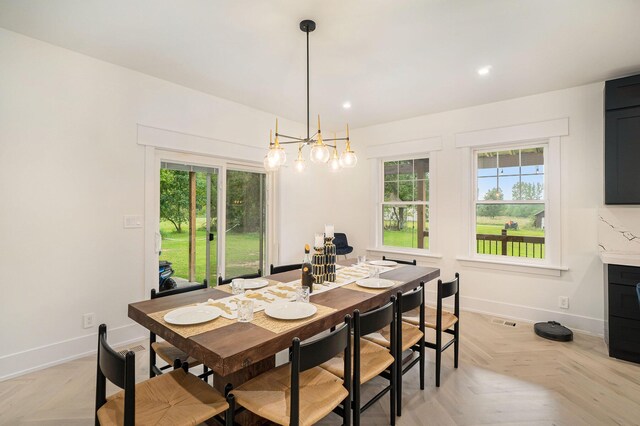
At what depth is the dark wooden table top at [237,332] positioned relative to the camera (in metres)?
1.30

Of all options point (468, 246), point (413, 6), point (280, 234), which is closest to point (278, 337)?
point (413, 6)

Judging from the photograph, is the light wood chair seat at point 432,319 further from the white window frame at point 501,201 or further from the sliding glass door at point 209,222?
the sliding glass door at point 209,222

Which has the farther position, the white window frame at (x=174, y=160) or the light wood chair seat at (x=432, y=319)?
the white window frame at (x=174, y=160)

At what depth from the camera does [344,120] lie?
4.73 meters

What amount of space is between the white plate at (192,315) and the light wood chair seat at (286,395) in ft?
1.27

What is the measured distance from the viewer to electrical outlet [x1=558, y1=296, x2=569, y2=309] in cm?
349

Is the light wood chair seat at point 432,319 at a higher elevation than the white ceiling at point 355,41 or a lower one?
lower

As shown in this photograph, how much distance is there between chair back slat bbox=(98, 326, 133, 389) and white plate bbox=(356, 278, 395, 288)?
1.57m

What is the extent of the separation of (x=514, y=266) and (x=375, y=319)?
2971 mm

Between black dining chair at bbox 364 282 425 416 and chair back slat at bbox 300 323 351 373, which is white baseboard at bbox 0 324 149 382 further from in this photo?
chair back slat at bbox 300 323 351 373

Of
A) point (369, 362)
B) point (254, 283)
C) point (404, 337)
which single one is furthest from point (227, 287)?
point (404, 337)

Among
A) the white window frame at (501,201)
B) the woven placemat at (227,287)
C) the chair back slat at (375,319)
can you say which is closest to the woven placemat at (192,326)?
the woven placemat at (227,287)

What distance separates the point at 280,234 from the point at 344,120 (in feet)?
6.49

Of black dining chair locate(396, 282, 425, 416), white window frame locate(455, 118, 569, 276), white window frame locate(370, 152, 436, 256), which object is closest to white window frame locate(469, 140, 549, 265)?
white window frame locate(455, 118, 569, 276)
